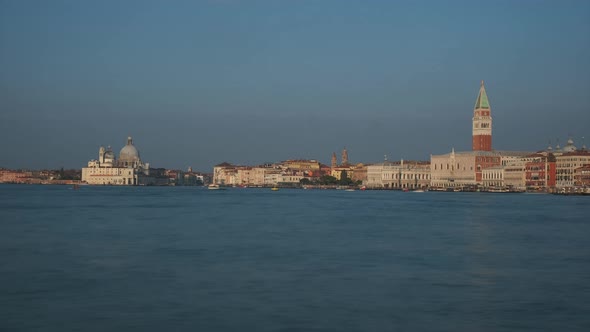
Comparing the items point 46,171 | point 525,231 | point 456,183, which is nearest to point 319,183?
point 456,183

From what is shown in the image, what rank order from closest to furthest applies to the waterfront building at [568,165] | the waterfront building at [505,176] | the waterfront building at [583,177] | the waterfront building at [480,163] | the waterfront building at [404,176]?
the waterfront building at [583,177] < the waterfront building at [568,165] < the waterfront building at [505,176] < the waterfront building at [480,163] < the waterfront building at [404,176]

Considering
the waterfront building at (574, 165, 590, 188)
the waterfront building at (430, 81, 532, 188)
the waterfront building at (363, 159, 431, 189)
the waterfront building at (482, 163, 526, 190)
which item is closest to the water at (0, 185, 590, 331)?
the waterfront building at (574, 165, 590, 188)

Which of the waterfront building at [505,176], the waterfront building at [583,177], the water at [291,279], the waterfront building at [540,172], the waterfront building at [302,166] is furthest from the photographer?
the waterfront building at [302,166]

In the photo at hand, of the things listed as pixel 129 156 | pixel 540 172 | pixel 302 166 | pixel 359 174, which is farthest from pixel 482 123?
pixel 129 156

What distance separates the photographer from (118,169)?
12750 cm

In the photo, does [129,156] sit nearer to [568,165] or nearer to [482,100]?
[482,100]

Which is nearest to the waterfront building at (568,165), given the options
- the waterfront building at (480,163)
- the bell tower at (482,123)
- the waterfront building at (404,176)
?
the waterfront building at (480,163)

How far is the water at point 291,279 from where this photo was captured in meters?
9.86

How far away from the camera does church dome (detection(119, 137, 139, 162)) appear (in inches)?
5094

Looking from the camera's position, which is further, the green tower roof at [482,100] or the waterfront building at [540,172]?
the green tower roof at [482,100]

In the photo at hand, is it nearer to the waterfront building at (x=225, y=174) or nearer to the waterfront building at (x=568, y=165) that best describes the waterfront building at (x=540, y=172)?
the waterfront building at (x=568, y=165)

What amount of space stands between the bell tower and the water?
71.4 m

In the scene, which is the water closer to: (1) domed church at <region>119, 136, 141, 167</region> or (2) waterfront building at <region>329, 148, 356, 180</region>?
(2) waterfront building at <region>329, 148, 356, 180</region>

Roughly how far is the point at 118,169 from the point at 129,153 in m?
3.68
